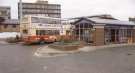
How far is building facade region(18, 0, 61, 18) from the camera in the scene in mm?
112125

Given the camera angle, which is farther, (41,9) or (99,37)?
(41,9)

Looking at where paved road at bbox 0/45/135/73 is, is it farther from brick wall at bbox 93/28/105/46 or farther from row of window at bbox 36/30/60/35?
row of window at bbox 36/30/60/35

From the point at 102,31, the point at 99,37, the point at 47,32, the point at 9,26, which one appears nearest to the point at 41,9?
the point at 9,26

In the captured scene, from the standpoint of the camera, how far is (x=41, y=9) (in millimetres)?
112562

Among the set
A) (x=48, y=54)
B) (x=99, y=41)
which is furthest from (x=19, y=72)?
(x=99, y=41)

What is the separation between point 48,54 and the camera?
912 inches

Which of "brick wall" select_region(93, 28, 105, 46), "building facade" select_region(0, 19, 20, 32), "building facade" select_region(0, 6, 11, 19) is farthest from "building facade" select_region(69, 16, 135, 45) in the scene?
"building facade" select_region(0, 6, 11, 19)

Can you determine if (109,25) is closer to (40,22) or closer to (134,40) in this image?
(134,40)

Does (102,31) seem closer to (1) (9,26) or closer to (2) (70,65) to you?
(2) (70,65)

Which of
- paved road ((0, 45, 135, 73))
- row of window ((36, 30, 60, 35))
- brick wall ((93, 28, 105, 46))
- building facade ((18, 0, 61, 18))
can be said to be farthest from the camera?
building facade ((18, 0, 61, 18))

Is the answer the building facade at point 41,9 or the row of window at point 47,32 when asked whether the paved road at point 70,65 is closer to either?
the row of window at point 47,32

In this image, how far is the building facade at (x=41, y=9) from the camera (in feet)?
368

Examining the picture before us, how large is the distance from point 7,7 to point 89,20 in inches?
3332

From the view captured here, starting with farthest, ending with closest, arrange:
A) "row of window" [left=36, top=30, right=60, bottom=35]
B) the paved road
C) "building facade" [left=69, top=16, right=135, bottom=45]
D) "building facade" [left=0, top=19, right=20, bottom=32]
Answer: "building facade" [left=0, top=19, right=20, bottom=32] → "row of window" [left=36, top=30, right=60, bottom=35] → "building facade" [left=69, top=16, right=135, bottom=45] → the paved road
